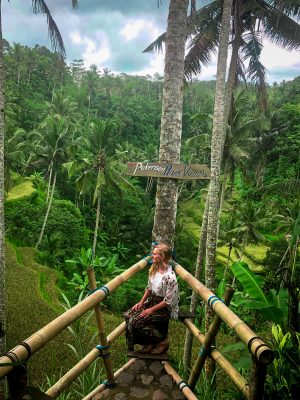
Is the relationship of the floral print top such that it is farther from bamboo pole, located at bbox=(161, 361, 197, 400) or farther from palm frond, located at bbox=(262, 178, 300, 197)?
palm frond, located at bbox=(262, 178, 300, 197)

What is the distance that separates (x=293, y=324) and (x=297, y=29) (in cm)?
984

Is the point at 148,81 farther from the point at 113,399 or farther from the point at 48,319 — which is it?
the point at 113,399

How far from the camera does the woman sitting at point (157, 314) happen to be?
359 centimetres

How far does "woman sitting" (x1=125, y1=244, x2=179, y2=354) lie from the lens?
3.59 meters

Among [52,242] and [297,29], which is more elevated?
[297,29]

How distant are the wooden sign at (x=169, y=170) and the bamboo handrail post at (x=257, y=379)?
2.30 meters

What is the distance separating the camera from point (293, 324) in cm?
339

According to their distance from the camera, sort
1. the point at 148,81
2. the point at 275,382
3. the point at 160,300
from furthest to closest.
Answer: the point at 148,81, the point at 160,300, the point at 275,382

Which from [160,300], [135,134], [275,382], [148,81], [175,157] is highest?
[148,81]

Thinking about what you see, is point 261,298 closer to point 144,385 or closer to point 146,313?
point 146,313

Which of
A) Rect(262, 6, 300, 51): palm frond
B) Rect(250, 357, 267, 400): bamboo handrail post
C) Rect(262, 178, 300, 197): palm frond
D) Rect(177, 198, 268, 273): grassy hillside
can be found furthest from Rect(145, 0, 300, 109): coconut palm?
Rect(177, 198, 268, 273): grassy hillside

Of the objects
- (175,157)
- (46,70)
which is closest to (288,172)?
(175,157)

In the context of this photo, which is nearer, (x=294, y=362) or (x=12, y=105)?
(x=294, y=362)

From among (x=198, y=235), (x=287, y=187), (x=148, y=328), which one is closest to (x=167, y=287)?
(x=148, y=328)
